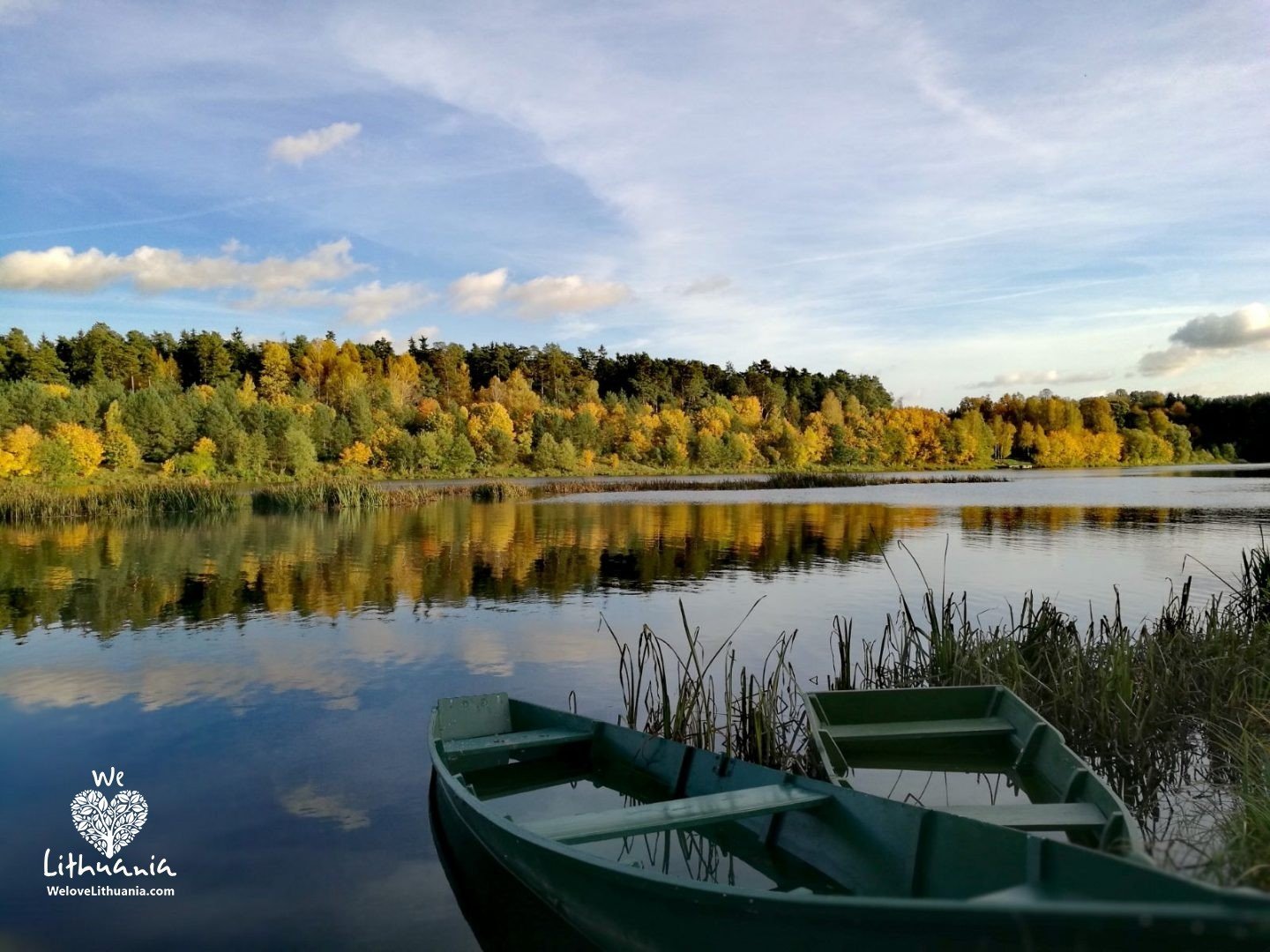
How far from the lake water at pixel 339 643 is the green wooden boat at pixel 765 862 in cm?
99

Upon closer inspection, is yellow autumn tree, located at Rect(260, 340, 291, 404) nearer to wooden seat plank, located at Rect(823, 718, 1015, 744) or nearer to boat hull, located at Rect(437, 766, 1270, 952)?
wooden seat plank, located at Rect(823, 718, 1015, 744)

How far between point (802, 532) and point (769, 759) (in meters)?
23.1

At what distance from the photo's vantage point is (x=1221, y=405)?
469 feet

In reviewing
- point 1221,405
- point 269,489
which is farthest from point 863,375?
point 269,489

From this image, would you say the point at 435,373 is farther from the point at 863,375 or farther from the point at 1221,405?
the point at 1221,405

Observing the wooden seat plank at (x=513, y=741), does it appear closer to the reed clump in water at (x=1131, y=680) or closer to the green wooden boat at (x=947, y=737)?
the green wooden boat at (x=947, y=737)

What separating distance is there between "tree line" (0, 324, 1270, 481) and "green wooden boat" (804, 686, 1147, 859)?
6427cm

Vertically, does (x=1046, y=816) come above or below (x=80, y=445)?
below

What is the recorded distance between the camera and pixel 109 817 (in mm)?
7723

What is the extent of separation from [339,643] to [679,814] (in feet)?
33.2

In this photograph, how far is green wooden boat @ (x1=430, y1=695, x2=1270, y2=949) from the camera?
2.95 meters

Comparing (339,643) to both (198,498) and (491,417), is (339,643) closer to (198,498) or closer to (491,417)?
(198,498)

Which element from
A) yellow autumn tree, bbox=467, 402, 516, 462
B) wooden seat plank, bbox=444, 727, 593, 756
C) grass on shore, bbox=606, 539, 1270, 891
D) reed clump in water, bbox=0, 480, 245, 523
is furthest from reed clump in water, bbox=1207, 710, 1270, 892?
yellow autumn tree, bbox=467, 402, 516, 462

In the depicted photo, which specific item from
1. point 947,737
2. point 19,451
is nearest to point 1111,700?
point 947,737
